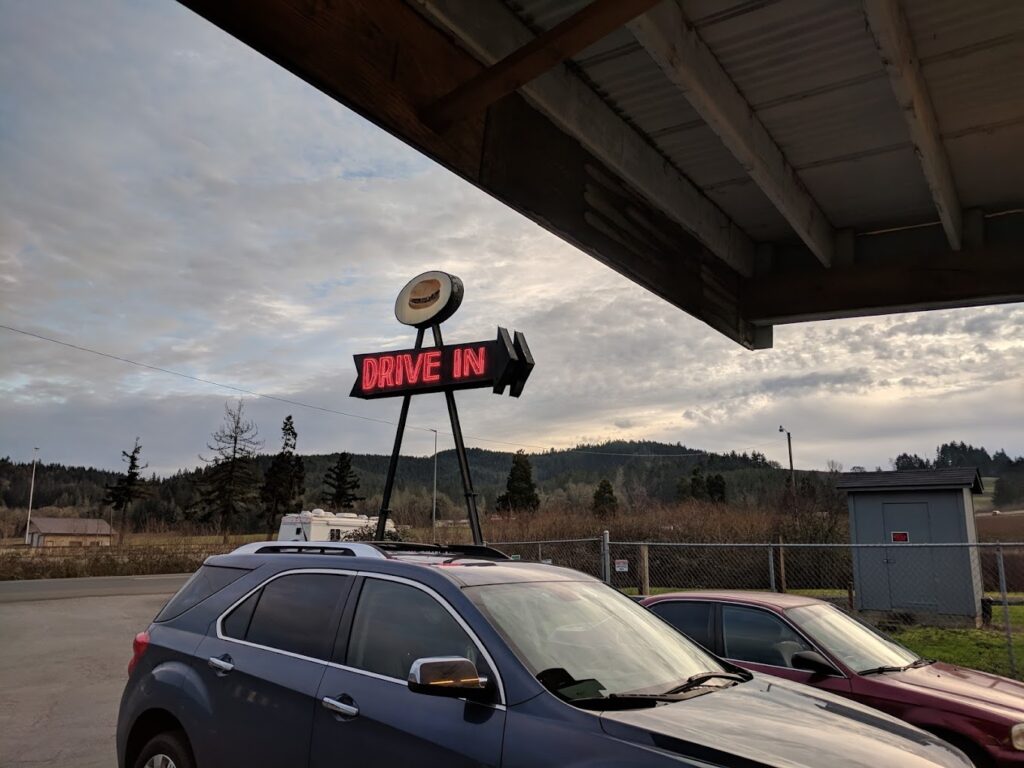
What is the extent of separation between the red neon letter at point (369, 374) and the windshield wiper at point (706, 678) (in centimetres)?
1256

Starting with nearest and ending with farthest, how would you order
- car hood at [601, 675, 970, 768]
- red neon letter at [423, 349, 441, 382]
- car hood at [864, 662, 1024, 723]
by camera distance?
car hood at [601, 675, 970, 768]
car hood at [864, 662, 1024, 723]
red neon letter at [423, 349, 441, 382]

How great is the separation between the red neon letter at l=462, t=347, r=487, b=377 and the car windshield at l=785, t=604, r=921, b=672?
29.0ft

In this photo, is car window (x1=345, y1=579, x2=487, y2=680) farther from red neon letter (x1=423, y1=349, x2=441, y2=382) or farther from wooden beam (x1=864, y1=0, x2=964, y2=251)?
red neon letter (x1=423, y1=349, x2=441, y2=382)

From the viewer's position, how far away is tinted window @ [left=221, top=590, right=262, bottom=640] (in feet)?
13.1

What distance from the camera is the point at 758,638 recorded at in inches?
231

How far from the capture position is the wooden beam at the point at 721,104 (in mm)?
3451

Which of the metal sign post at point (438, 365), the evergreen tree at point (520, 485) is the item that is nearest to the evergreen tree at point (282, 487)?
the evergreen tree at point (520, 485)

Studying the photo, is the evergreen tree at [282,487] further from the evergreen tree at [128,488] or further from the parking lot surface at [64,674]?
the parking lot surface at [64,674]

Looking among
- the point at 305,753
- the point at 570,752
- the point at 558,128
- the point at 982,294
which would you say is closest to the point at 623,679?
the point at 570,752

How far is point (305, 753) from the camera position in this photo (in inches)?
128

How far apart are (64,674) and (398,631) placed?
979 cm

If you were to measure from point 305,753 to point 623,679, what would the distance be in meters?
1.42

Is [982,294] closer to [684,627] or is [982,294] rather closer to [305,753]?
[684,627]

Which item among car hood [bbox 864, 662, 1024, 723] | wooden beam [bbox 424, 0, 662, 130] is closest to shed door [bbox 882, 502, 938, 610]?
car hood [bbox 864, 662, 1024, 723]
